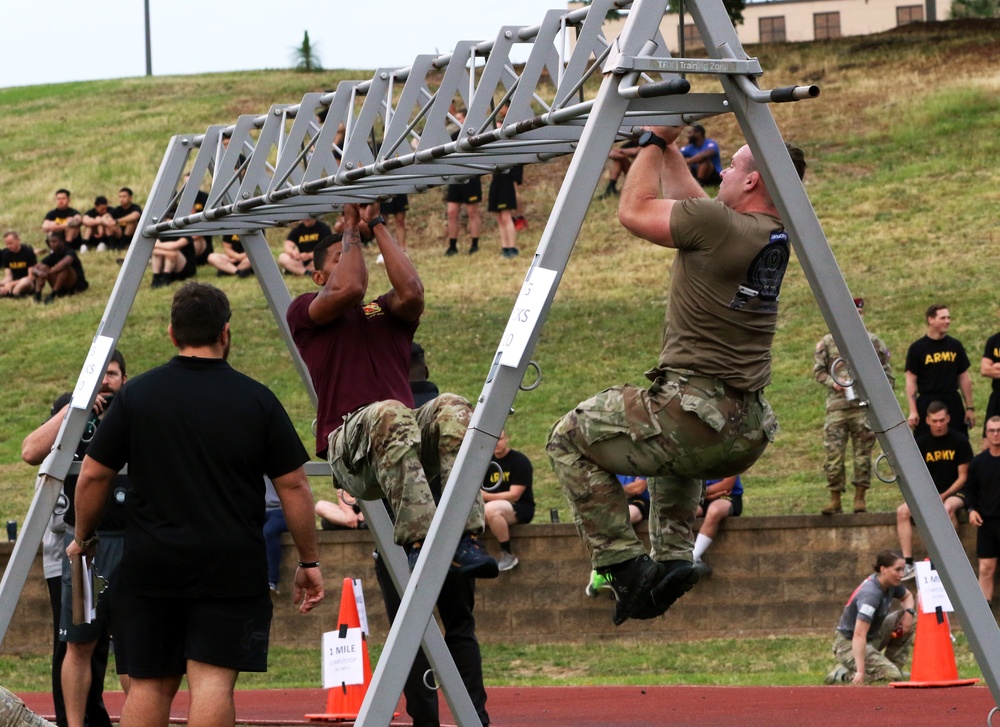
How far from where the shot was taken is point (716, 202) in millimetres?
5660

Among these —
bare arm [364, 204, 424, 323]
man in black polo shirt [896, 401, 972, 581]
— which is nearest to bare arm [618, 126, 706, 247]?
bare arm [364, 204, 424, 323]

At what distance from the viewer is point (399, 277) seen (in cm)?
696

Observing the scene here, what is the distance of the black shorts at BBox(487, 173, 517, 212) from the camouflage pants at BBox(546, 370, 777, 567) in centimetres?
1989

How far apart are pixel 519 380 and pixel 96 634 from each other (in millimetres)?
4202

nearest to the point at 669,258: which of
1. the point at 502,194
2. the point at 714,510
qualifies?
the point at 502,194

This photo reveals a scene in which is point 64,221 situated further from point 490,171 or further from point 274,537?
point 490,171

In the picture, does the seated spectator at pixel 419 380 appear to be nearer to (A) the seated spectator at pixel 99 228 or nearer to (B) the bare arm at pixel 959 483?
(B) the bare arm at pixel 959 483

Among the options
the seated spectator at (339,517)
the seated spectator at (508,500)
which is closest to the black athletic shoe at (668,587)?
the seated spectator at (508,500)

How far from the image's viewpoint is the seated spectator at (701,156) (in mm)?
24234

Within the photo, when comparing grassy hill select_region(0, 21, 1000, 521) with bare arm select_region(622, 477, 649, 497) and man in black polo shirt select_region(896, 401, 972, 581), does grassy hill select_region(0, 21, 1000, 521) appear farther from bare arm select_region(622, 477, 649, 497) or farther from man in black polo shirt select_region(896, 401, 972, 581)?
bare arm select_region(622, 477, 649, 497)

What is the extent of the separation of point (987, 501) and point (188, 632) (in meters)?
8.87

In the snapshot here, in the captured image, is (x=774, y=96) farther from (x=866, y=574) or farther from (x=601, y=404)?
(x=866, y=574)

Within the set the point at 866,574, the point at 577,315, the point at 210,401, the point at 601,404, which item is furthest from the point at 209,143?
the point at 577,315

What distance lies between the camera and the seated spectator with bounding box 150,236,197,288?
26547mm
